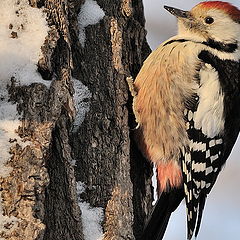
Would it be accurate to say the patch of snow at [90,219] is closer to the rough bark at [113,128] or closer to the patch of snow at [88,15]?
the rough bark at [113,128]

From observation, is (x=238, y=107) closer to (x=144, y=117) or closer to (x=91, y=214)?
(x=144, y=117)

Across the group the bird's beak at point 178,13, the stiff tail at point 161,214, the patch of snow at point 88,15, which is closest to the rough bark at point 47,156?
the patch of snow at point 88,15

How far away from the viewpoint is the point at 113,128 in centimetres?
246

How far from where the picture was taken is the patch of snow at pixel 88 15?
2646 mm

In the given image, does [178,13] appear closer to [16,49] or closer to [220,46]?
[220,46]

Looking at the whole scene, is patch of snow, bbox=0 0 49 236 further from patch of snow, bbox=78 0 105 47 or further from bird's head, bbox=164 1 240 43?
bird's head, bbox=164 1 240 43

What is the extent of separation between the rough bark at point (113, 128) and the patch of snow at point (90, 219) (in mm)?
22

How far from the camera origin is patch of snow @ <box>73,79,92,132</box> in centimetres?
238

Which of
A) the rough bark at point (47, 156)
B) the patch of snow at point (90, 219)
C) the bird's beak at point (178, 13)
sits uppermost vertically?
the bird's beak at point (178, 13)

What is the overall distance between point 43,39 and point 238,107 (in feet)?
4.59

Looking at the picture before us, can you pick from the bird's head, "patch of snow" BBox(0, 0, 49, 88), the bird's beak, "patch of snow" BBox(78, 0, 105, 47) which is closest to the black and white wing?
the bird's head

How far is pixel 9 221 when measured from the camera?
1.79 metres

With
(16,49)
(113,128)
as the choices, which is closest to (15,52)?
(16,49)

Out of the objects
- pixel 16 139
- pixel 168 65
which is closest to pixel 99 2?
pixel 168 65
